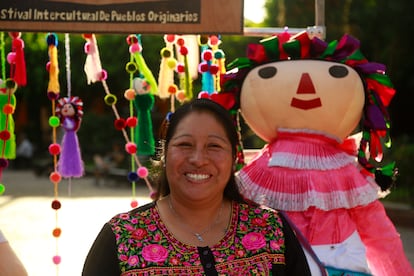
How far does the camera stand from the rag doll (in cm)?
326

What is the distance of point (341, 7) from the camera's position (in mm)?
13625

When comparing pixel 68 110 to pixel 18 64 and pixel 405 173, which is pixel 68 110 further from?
pixel 405 173

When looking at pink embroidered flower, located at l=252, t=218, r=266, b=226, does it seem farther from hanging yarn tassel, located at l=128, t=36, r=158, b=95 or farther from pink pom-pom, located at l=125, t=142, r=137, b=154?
hanging yarn tassel, located at l=128, t=36, r=158, b=95

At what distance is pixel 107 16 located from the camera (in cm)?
299

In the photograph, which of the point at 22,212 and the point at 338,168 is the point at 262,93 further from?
the point at 22,212

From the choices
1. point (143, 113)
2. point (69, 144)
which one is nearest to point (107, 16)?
point (143, 113)

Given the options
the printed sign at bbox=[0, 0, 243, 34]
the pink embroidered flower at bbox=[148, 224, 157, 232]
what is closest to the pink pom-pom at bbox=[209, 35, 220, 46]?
the printed sign at bbox=[0, 0, 243, 34]

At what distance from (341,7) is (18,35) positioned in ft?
36.3

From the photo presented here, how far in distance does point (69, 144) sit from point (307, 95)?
1.34m

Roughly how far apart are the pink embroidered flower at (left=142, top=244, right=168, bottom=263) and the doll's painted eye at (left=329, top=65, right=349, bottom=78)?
165 centimetres

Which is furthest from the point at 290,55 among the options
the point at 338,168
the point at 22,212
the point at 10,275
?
the point at 22,212

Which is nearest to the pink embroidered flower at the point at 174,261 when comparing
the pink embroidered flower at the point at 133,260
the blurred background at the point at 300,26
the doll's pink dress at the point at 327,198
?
the pink embroidered flower at the point at 133,260

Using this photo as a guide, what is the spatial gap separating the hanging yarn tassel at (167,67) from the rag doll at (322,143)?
1.12 ft

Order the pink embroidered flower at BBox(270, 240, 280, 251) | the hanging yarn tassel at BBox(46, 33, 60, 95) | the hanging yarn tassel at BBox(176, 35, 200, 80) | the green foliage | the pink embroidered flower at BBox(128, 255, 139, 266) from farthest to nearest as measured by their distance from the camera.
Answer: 1. the green foliage
2. the hanging yarn tassel at BBox(176, 35, 200, 80)
3. the hanging yarn tassel at BBox(46, 33, 60, 95)
4. the pink embroidered flower at BBox(270, 240, 280, 251)
5. the pink embroidered flower at BBox(128, 255, 139, 266)
